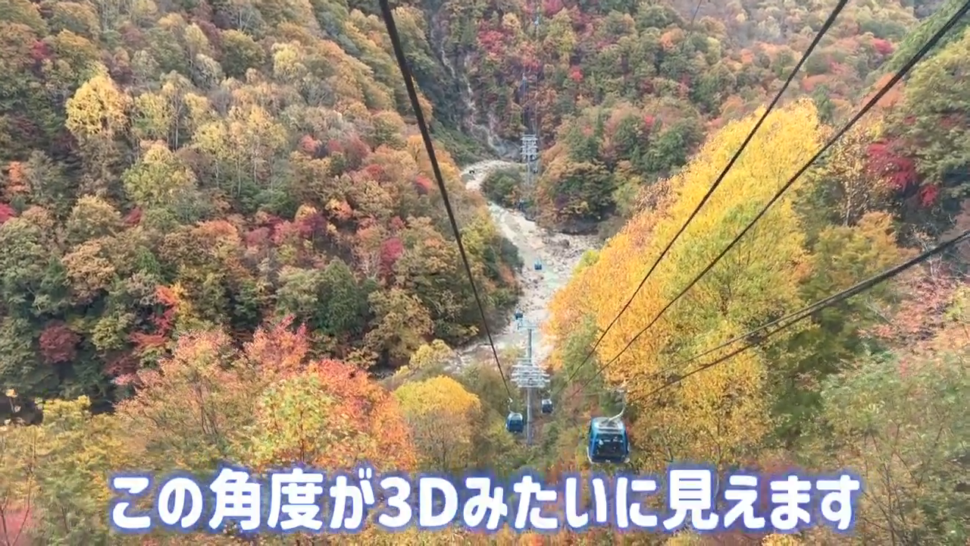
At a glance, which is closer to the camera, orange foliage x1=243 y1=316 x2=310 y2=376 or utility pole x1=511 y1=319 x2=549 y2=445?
orange foliage x1=243 y1=316 x2=310 y2=376

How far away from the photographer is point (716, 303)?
43.9 feet

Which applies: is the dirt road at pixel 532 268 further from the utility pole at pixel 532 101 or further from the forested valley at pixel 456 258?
the utility pole at pixel 532 101

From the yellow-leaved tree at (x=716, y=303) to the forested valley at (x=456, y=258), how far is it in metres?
0.08

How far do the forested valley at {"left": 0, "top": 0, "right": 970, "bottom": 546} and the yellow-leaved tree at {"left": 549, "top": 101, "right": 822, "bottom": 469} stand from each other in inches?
3.2

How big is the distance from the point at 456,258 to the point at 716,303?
2334 cm

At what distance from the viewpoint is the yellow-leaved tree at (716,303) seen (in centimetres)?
1202

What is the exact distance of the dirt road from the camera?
38.2 meters

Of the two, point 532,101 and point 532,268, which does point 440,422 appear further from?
point 532,101

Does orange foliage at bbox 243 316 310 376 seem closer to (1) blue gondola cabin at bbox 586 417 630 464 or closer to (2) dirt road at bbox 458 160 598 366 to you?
(1) blue gondola cabin at bbox 586 417 630 464

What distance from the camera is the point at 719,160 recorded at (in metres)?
16.1

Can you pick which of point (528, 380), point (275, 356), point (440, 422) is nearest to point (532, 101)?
point (528, 380)

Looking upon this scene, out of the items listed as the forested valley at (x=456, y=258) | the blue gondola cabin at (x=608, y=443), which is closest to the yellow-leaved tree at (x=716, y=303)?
the forested valley at (x=456, y=258)

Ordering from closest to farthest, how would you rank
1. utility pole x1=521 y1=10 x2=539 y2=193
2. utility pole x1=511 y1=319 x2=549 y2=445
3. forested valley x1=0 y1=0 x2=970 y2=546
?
1. forested valley x1=0 y1=0 x2=970 y2=546
2. utility pole x1=511 y1=319 x2=549 y2=445
3. utility pole x1=521 y1=10 x2=539 y2=193

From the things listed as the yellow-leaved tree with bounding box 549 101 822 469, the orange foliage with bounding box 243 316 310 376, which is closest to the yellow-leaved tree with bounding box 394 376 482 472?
the orange foliage with bounding box 243 316 310 376
